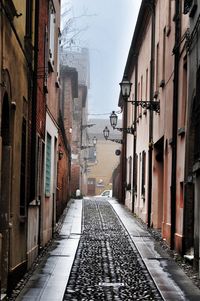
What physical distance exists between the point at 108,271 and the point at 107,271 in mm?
20

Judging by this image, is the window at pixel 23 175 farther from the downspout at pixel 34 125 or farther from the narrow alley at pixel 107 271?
the narrow alley at pixel 107 271

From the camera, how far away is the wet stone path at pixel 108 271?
10664 mm

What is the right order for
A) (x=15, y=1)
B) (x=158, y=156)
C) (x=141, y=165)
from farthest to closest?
(x=141, y=165)
(x=158, y=156)
(x=15, y=1)

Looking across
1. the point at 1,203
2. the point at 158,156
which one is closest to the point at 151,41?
the point at 158,156

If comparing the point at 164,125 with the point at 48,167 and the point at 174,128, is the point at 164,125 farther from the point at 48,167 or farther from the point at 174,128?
the point at 48,167

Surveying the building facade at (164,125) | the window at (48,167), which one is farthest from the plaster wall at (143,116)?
A: the window at (48,167)

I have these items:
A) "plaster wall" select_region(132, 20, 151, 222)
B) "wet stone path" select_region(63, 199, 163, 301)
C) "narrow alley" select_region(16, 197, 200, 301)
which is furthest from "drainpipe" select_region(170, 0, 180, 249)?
"plaster wall" select_region(132, 20, 151, 222)

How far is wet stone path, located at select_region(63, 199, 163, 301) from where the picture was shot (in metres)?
10.7

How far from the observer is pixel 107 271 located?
43.1 ft

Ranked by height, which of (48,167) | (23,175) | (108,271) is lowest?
(108,271)

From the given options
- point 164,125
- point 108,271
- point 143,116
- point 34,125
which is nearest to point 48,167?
point 164,125

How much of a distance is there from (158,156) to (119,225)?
9.06 feet

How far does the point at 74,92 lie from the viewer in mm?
51094

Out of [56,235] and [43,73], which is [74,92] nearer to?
[56,235]
